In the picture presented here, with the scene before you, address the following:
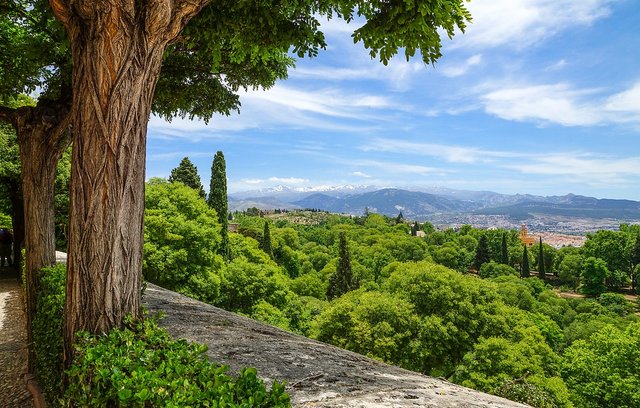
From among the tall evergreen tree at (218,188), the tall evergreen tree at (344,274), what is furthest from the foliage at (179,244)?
the tall evergreen tree at (344,274)

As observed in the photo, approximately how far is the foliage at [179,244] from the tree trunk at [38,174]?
1316 centimetres

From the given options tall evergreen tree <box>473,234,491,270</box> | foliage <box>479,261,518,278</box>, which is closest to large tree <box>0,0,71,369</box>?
foliage <box>479,261,518,278</box>

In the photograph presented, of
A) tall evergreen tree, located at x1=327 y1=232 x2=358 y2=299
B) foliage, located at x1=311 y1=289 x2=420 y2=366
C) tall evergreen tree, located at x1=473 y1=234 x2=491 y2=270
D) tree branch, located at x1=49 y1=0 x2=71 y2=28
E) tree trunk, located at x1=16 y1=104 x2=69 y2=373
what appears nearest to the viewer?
tree branch, located at x1=49 y1=0 x2=71 y2=28

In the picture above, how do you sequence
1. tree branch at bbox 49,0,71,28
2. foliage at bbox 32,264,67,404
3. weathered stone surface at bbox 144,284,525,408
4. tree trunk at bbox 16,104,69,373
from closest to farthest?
tree branch at bbox 49,0,71,28 → weathered stone surface at bbox 144,284,525,408 → foliage at bbox 32,264,67,404 → tree trunk at bbox 16,104,69,373

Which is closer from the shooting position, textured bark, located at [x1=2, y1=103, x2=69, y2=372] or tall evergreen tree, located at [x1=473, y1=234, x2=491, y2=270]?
textured bark, located at [x1=2, y1=103, x2=69, y2=372]

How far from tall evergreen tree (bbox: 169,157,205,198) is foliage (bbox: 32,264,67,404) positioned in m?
37.2

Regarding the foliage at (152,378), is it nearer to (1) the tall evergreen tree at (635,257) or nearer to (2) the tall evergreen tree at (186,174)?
(2) the tall evergreen tree at (186,174)

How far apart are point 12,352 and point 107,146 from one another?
21.1ft

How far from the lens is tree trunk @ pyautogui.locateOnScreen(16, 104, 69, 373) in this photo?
5559 millimetres

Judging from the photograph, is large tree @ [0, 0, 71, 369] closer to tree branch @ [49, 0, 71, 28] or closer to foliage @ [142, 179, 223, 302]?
tree branch @ [49, 0, 71, 28]

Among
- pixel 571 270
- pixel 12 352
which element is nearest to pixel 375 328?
pixel 12 352

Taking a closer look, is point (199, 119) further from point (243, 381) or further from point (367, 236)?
point (367, 236)

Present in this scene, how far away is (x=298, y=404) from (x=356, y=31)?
12.1ft

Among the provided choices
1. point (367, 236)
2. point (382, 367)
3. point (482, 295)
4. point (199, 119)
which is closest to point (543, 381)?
point (482, 295)
